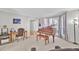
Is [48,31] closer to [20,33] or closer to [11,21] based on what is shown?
[20,33]

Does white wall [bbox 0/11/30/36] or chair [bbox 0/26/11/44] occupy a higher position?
white wall [bbox 0/11/30/36]

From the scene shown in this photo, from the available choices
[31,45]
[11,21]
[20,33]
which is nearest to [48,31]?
[31,45]

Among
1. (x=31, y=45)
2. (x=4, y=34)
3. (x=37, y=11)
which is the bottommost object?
(x=31, y=45)

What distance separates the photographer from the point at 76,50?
255cm

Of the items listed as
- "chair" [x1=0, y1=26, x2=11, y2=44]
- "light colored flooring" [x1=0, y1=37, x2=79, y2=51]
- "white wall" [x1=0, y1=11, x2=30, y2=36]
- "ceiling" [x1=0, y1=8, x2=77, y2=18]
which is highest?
"ceiling" [x1=0, y1=8, x2=77, y2=18]

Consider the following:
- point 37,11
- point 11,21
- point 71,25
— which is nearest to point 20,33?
point 11,21

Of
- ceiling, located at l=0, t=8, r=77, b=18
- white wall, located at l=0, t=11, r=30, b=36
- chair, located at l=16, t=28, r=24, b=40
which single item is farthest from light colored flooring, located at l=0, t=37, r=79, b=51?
ceiling, located at l=0, t=8, r=77, b=18

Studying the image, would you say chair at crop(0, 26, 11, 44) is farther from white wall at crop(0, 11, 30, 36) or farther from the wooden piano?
the wooden piano

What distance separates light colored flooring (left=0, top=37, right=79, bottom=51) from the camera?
2.56m

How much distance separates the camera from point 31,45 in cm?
258

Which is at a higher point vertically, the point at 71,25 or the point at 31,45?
the point at 71,25

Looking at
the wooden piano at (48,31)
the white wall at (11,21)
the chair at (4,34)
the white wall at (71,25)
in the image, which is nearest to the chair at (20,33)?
the white wall at (11,21)

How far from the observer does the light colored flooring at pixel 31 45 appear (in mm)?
2561
